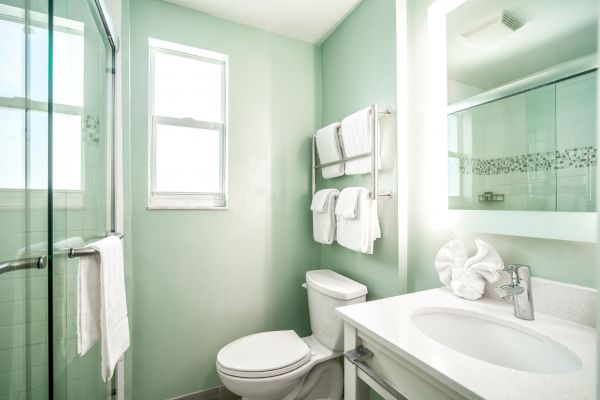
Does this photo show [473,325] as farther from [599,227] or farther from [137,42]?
[137,42]

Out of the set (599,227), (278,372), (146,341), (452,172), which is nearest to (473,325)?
(452,172)

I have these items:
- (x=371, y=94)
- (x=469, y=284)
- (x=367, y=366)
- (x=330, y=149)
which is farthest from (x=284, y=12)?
(x=367, y=366)

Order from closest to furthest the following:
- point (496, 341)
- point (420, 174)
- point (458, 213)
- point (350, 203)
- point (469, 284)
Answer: point (496, 341), point (469, 284), point (458, 213), point (420, 174), point (350, 203)

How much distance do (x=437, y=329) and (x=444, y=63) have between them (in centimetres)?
108

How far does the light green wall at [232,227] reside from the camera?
144 cm

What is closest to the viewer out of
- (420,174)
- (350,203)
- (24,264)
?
(24,264)

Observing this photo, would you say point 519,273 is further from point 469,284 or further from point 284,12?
point 284,12

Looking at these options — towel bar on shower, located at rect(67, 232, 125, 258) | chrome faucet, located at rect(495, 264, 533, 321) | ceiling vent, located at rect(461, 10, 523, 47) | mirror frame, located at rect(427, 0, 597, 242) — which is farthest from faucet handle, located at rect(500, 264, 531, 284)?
towel bar on shower, located at rect(67, 232, 125, 258)

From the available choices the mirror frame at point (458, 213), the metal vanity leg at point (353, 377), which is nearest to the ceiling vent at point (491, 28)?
the mirror frame at point (458, 213)

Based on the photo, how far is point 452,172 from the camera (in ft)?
3.63

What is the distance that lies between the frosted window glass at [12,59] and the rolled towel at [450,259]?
56.1 inches

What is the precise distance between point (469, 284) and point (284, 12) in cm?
174

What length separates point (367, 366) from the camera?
782 millimetres

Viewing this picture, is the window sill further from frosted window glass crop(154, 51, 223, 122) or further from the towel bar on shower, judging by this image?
the towel bar on shower
